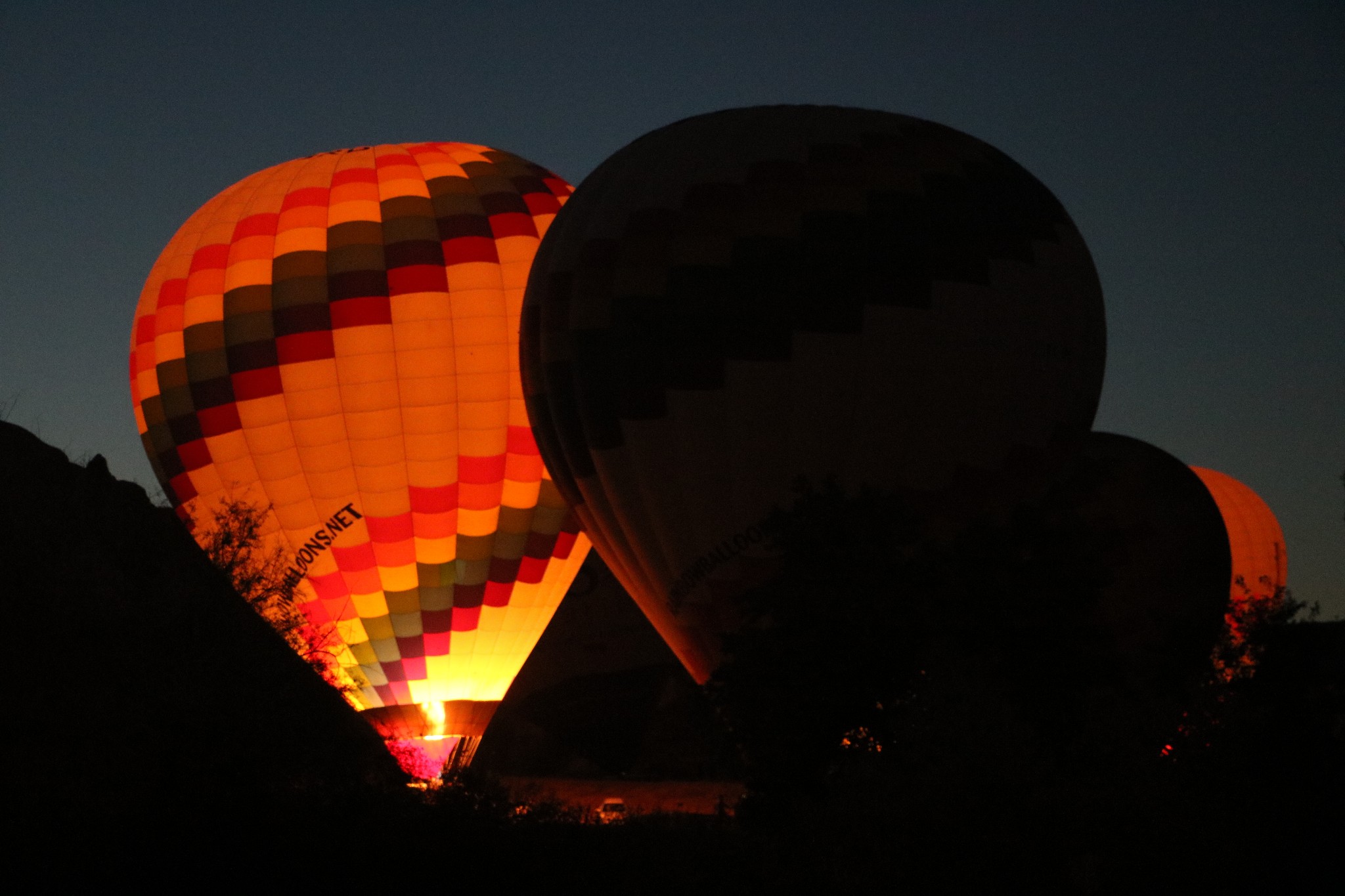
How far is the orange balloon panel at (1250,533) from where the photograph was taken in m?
30.6

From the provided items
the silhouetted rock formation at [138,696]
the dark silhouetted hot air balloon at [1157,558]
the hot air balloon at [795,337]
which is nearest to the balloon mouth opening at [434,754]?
the hot air balloon at [795,337]

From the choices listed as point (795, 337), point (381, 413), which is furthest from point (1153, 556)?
point (381, 413)

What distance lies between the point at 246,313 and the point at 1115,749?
1154cm

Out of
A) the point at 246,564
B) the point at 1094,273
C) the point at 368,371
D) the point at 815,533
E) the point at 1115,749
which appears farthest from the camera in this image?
the point at 368,371

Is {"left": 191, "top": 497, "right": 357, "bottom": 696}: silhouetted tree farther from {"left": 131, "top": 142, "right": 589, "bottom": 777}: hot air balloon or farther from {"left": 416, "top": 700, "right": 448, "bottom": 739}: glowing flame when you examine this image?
{"left": 416, "top": 700, "right": 448, "bottom": 739}: glowing flame

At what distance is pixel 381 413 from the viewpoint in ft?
62.8

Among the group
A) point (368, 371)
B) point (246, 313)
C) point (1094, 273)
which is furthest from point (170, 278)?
point (1094, 273)

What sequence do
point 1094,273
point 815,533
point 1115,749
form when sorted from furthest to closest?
point 1094,273, point 815,533, point 1115,749

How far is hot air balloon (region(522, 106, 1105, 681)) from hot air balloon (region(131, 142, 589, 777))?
9.11ft

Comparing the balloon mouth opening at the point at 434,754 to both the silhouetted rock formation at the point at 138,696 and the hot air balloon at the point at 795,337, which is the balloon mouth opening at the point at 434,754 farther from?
the silhouetted rock formation at the point at 138,696

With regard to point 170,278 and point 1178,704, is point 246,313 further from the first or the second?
point 1178,704

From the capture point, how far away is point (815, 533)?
14406 mm

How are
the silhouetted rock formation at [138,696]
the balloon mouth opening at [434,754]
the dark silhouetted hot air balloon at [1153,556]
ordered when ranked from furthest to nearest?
the dark silhouetted hot air balloon at [1153,556]
the balloon mouth opening at [434,754]
the silhouetted rock formation at [138,696]

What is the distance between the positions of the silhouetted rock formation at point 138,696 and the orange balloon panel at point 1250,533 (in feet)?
69.6
